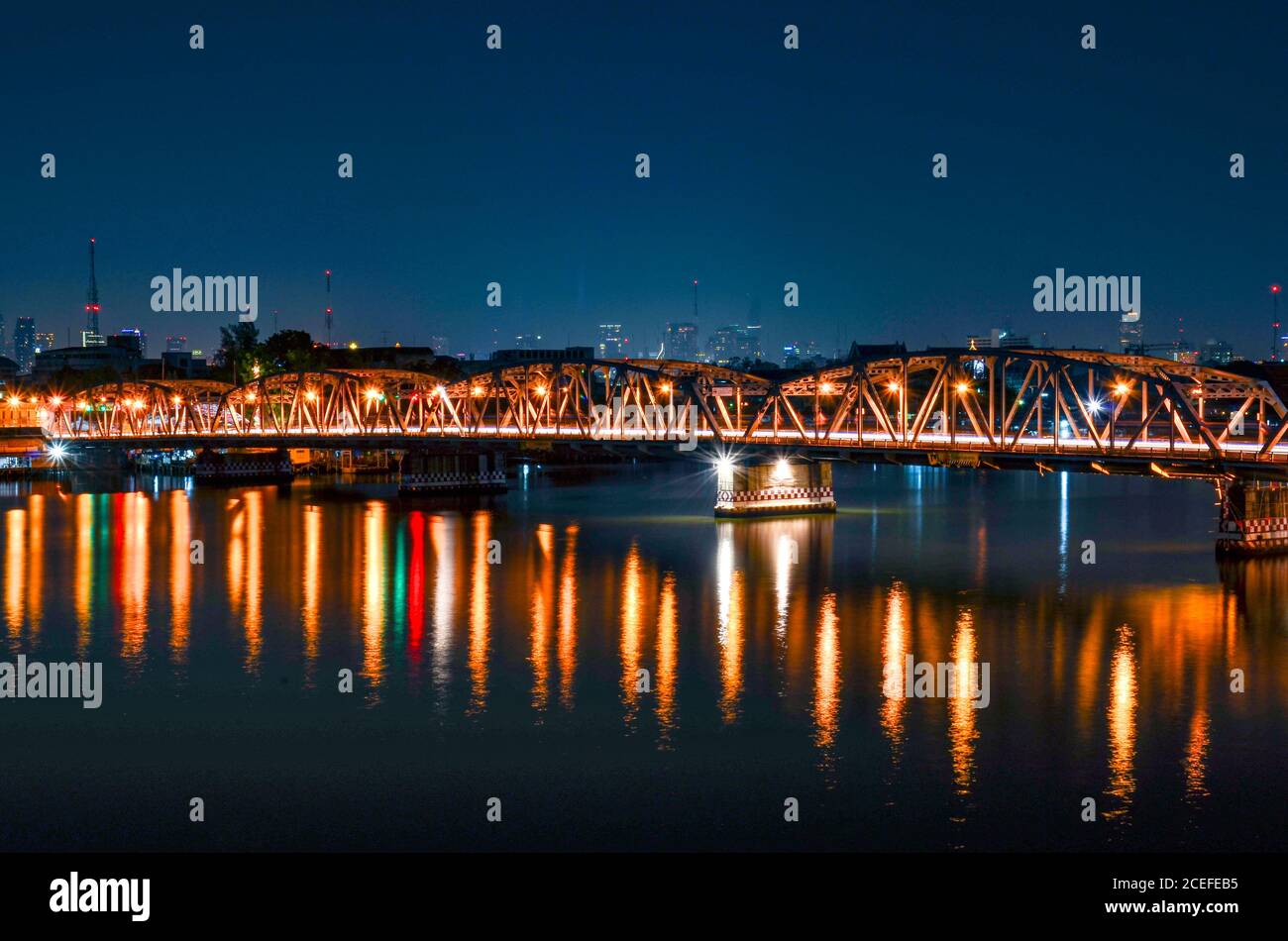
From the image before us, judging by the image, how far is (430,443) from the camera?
347 ft

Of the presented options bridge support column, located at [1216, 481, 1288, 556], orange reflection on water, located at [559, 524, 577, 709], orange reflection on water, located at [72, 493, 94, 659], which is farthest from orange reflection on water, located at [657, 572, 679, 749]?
bridge support column, located at [1216, 481, 1288, 556]

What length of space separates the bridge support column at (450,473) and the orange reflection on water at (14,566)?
2835cm

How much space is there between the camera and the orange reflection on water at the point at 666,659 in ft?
126

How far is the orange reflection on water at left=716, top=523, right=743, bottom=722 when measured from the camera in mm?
41219

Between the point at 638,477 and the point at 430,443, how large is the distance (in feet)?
143

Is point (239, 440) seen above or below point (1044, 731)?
above

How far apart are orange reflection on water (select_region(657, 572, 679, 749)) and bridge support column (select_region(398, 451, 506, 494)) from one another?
51658 mm

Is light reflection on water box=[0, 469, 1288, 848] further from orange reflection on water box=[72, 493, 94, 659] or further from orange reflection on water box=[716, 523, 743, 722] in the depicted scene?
orange reflection on water box=[72, 493, 94, 659]

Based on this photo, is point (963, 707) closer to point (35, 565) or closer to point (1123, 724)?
point (1123, 724)

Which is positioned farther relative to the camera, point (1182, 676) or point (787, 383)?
point (787, 383)

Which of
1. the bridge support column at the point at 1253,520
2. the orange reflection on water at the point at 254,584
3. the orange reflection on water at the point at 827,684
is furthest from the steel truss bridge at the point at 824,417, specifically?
the orange reflection on water at the point at 254,584
